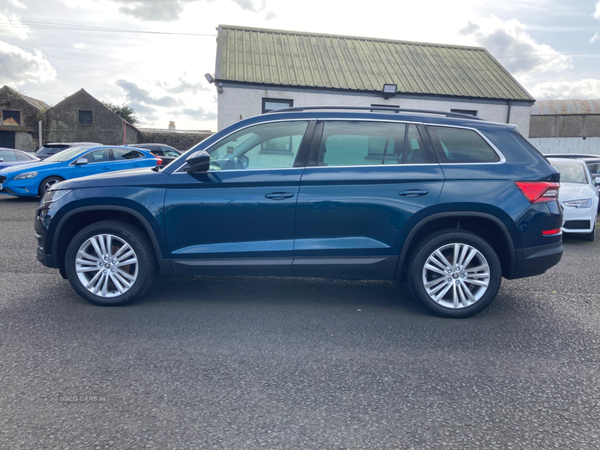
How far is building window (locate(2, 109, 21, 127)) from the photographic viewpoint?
4397 centimetres

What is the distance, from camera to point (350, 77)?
64.7 ft

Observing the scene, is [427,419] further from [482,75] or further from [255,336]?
[482,75]

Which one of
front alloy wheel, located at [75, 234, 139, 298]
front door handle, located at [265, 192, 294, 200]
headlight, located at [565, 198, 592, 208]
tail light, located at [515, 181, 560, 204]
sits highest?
tail light, located at [515, 181, 560, 204]

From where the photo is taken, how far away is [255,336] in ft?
12.8

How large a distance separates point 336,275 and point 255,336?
0.95 meters

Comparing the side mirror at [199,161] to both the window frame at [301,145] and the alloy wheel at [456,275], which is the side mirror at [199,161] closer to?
the window frame at [301,145]

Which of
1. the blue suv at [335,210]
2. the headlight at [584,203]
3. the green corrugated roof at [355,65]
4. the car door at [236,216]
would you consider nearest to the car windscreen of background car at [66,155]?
the green corrugated roof at [355,65]

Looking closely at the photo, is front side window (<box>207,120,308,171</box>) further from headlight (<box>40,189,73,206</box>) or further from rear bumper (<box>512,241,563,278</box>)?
rear bumper (<box>512,241,563,278</box>)

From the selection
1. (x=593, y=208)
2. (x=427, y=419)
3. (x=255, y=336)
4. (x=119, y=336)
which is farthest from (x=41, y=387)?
(x=593, y=208)

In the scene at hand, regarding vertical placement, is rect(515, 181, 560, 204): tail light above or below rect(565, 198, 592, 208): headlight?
above

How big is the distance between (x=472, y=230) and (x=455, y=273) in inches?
20.9

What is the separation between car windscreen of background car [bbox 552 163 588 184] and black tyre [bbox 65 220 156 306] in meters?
8.29

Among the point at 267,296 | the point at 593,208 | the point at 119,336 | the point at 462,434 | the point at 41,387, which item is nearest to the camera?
the point at 462,434

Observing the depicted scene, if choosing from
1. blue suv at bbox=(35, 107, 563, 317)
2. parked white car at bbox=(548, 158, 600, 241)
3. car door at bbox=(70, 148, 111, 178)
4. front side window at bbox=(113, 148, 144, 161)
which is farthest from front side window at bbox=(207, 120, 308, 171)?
front side window at bbox=(113, 148, 144, 161)
